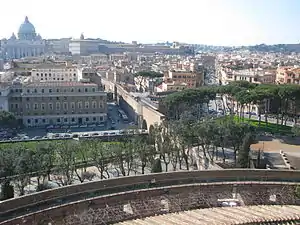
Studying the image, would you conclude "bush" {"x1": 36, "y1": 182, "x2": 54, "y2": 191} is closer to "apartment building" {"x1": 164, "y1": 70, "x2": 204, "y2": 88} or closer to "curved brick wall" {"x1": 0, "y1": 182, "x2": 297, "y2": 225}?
"curved brick wall" {"x1": 0, "y1": 182, "x2": 297, "y2": 225}

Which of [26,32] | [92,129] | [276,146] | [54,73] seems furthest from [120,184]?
[26,32]

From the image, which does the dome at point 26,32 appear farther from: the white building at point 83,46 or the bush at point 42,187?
the bush at point 42,187

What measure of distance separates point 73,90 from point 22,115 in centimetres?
639

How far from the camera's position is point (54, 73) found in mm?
63500

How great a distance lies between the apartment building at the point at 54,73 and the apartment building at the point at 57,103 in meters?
12.2

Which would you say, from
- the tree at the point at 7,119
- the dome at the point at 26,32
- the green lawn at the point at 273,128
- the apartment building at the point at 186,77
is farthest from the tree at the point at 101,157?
the dome at the point at 26,32

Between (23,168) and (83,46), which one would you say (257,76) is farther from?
(83,46)

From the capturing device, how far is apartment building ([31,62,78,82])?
6275cm

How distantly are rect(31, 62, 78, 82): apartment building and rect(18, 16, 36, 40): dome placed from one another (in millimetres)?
93469

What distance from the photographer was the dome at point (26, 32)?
15212 cm

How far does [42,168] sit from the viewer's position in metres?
25.7

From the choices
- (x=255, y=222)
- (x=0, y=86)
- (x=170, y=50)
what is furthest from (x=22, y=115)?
(x=170, y=50)

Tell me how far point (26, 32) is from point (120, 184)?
143831mm

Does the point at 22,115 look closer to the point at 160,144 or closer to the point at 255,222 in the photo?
the point at 160,144
